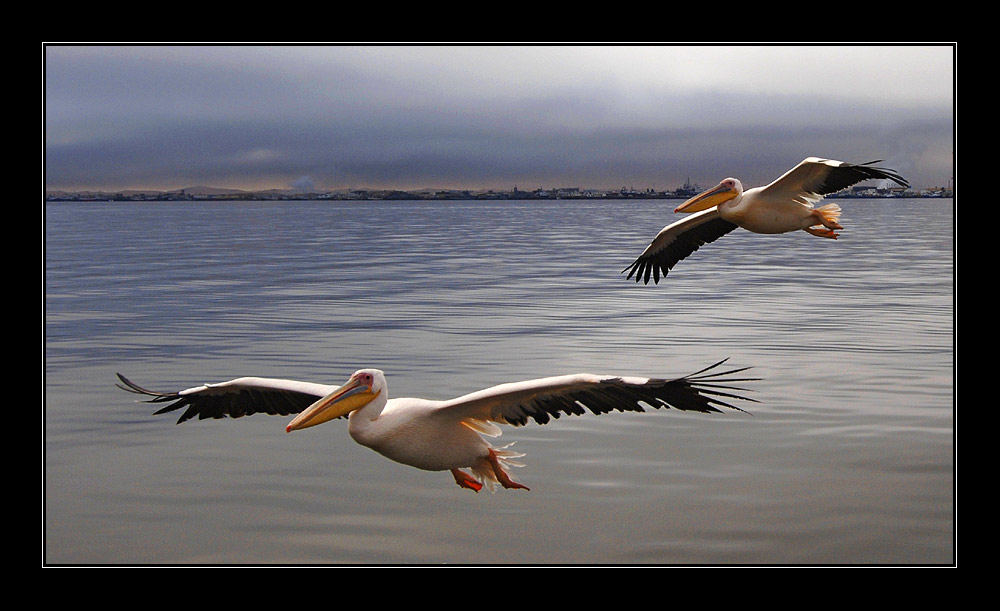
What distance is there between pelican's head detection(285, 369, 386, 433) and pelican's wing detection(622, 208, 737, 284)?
→ 3.78 m

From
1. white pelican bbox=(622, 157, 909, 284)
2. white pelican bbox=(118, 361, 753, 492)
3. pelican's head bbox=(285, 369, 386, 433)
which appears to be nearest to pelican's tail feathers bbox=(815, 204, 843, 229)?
white pelican bbox=(622, 157, 909, 284)

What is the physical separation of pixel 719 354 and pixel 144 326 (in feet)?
17.8

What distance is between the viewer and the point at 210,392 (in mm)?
6945

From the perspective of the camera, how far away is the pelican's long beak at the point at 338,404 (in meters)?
5.80

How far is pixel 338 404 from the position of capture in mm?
5805

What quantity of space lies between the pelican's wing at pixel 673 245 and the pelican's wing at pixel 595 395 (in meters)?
3.39

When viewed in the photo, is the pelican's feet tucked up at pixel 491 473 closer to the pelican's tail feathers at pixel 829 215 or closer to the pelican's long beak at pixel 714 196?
the pelican's long beak at pixel 714 196

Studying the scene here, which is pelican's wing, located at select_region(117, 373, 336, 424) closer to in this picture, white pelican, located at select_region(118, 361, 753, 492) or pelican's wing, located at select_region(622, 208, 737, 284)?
white pelican, located at select_region(118, 361, 753, 492)

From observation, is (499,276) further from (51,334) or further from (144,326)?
(51,334)

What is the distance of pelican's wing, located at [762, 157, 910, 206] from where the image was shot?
24.0 feet

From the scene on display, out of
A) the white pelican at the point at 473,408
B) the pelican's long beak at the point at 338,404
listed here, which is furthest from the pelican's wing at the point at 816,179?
the pelican's long beak at the point at 338,404
